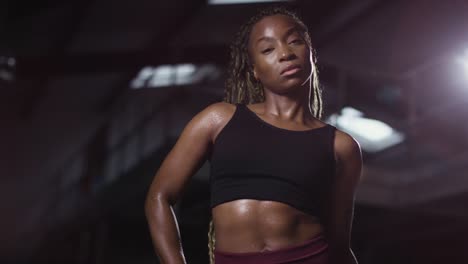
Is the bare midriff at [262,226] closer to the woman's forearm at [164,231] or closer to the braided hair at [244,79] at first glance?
the woman's forearm at [164,231]

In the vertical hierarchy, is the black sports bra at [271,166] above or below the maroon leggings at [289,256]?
above

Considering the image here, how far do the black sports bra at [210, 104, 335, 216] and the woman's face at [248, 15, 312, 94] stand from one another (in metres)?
0.11

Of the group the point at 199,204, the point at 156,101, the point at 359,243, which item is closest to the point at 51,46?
the point at 156,101

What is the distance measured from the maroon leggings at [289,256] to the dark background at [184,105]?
4391 mm

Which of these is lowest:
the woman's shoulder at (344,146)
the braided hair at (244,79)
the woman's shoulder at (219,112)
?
the woman's shoulder at (344,146)

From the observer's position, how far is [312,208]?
4.70 ft

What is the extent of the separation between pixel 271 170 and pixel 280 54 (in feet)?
0.88

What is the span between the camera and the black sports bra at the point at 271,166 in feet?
4.65

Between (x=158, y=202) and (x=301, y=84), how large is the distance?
416 millimetres

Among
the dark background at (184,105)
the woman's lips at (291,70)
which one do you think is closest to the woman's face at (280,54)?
the woman's lips at (291,70)

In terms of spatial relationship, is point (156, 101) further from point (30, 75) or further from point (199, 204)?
point (30, 75)

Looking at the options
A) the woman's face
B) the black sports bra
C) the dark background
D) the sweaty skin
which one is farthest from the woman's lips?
the dark background

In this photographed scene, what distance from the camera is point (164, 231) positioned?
1430 millimetres

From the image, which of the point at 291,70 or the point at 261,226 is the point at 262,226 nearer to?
the point at 261,226
